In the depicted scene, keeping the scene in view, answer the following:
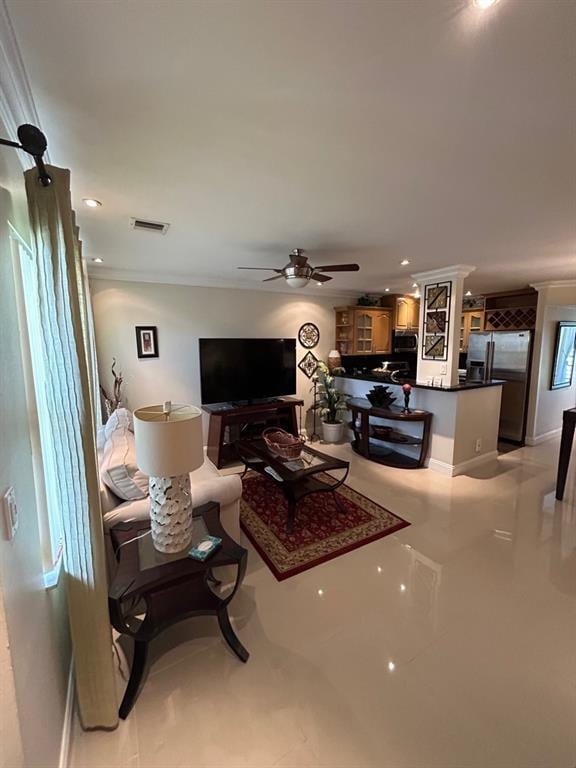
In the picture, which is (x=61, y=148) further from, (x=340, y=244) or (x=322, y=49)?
(x=340, y=244)

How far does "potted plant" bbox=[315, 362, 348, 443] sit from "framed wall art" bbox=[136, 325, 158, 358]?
2.60 meters

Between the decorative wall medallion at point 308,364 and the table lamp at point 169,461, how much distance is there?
391cm

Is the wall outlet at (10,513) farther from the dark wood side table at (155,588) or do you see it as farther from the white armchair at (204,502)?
the white armchair at (204,502)

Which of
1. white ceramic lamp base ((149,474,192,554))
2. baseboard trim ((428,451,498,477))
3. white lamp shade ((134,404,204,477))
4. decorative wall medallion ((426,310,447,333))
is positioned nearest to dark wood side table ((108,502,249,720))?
white ceramic lamp base ((149,474,192,554))

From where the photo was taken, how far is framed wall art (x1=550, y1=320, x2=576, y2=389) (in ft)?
16.9

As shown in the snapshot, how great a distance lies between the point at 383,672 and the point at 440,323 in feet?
12.2

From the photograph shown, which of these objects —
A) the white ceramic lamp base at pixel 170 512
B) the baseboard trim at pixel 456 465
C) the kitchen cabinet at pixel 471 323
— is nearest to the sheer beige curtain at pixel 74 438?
the white ceramic lamp base at pixel 170 512

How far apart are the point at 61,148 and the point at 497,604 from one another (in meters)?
3.49

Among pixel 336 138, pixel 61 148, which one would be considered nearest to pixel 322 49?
pixel 336 138

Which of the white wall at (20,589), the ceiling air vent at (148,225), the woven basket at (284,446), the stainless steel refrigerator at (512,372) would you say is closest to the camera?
the white wall at (20,589)

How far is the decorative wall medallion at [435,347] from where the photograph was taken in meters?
4.21

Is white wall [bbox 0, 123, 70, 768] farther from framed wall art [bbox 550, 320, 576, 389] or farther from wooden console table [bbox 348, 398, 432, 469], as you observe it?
framed wall art [bbox 550, 320, 576, 389]

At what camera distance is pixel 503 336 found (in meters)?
5.27

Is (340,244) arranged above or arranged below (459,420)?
above
